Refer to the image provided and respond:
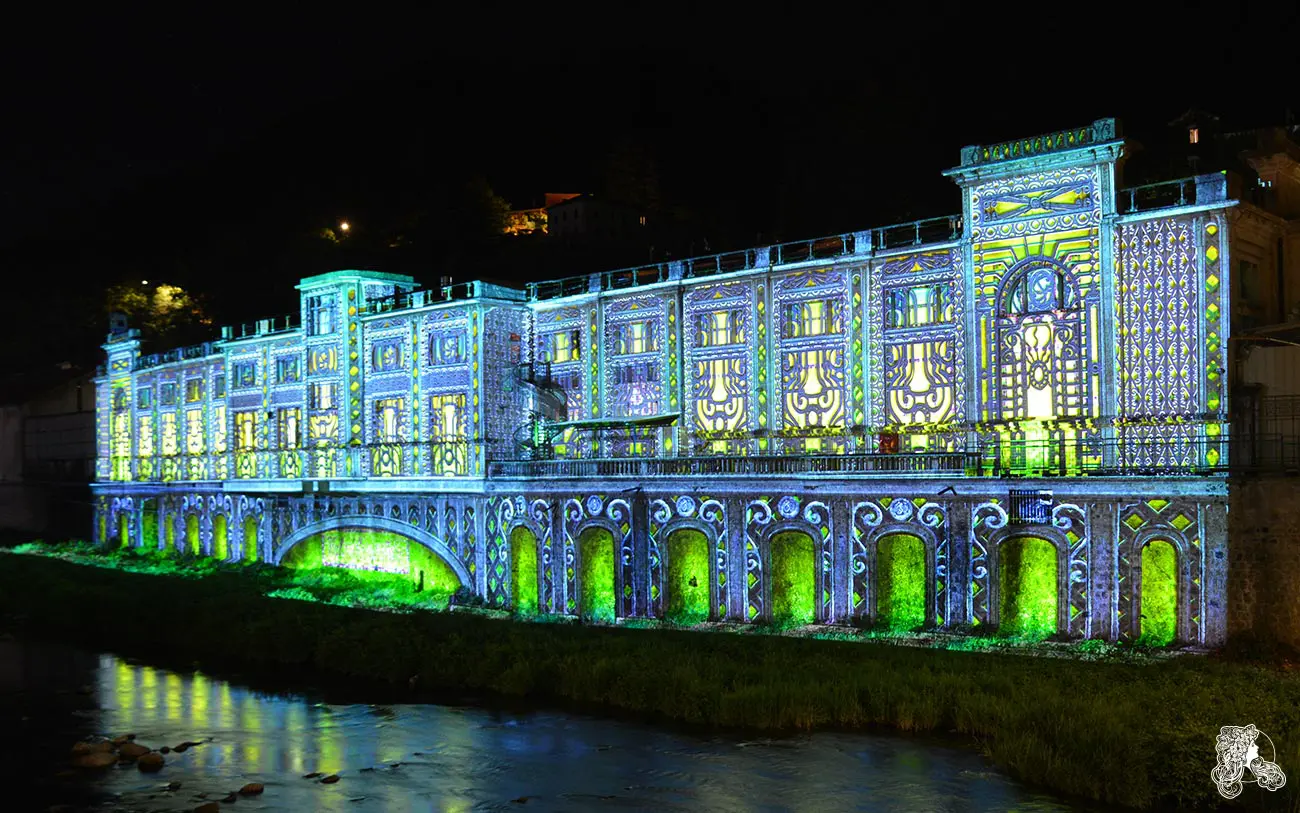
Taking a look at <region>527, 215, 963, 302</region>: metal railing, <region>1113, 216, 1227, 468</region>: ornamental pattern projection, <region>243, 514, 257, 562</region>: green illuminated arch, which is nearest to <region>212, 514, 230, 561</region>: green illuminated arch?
<region>243, 514, 257, 562</region>: green illuminated arch

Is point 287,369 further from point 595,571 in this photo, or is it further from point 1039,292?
point 1039,292

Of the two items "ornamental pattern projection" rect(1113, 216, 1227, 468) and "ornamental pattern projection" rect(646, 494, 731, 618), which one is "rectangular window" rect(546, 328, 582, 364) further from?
"ornamental pattern projection" rect(1113, 216, 1227, 468)

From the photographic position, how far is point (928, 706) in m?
24.5

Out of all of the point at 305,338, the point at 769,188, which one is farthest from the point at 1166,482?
the point at 769,188

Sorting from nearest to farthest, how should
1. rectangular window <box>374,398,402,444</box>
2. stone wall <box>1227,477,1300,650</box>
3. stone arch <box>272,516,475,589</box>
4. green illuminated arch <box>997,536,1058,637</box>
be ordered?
stone wall <box>1227,477,1300,650</box> → green illuminated arch <box>997,536,1058,637</box> → stone arch <box>272,516,475,589</box> → rectangular window <box>374,398,402,444</box>

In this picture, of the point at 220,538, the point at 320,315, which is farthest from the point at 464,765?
the point at 220,538

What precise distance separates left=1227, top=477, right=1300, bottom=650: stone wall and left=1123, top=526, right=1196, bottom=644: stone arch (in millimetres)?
956

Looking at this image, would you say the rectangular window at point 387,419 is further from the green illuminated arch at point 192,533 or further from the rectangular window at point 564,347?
the green illuminated arch at point 192,533

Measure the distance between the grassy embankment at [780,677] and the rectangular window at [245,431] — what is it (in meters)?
12.5

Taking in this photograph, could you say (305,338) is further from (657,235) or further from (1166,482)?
(657,235)

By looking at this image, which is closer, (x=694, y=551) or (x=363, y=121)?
(x=694, y=551)

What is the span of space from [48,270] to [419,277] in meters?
72.1

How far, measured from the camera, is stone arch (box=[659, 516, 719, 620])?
36000mm

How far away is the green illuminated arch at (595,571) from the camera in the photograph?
3947cm
